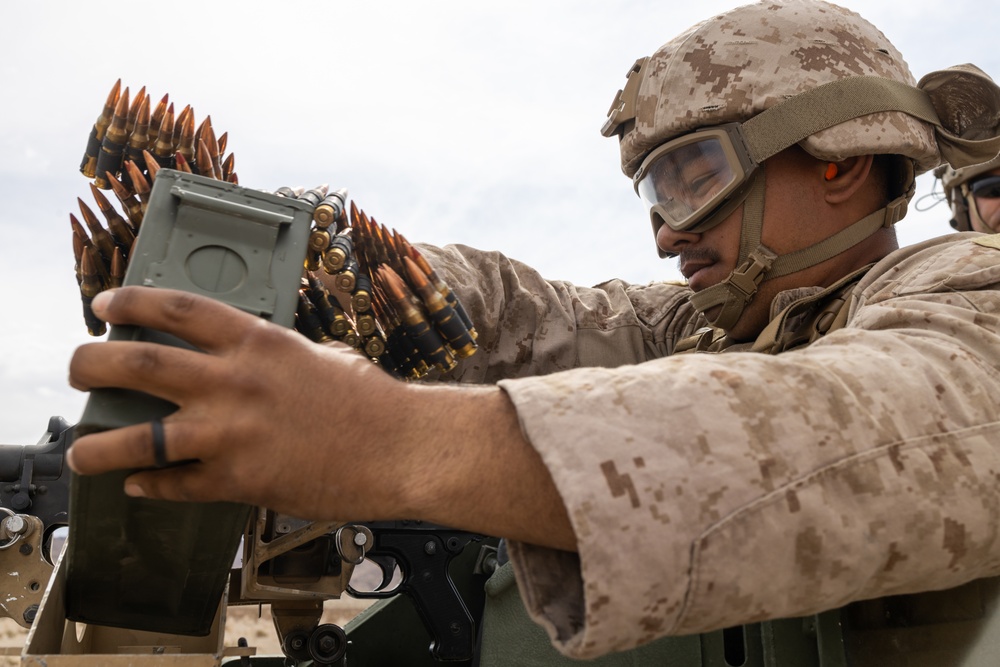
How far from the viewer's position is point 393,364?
3.04 m

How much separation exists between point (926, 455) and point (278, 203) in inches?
55.1

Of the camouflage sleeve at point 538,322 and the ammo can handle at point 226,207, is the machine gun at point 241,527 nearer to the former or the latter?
the ammo can handle at point 226,207

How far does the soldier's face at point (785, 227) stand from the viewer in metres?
3.48

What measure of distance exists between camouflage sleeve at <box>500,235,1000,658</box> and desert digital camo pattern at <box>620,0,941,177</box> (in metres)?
1.72

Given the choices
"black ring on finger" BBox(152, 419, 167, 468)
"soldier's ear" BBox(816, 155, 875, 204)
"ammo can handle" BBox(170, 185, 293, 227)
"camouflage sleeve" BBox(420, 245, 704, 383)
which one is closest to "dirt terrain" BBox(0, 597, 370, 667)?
"camouflage sleeve" BBox(420, 245, 704, 383)

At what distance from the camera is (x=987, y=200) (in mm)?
7398

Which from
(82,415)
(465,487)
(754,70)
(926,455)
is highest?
(754,70)

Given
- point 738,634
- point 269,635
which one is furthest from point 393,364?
point 269,635

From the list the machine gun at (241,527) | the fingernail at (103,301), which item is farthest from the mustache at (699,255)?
the fingernail at (103,301)

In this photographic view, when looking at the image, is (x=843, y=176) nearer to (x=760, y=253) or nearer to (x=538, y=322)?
(x=760, y=253)

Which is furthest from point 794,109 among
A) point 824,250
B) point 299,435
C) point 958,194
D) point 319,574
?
point 958,194

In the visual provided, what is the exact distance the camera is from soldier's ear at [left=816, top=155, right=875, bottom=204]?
351 cm

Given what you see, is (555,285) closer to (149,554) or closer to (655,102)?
(655,102)

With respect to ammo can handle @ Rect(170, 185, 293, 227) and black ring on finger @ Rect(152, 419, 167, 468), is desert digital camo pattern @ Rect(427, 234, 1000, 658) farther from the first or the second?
ammo can handle @ Rect(170, 185, 293, 227)
